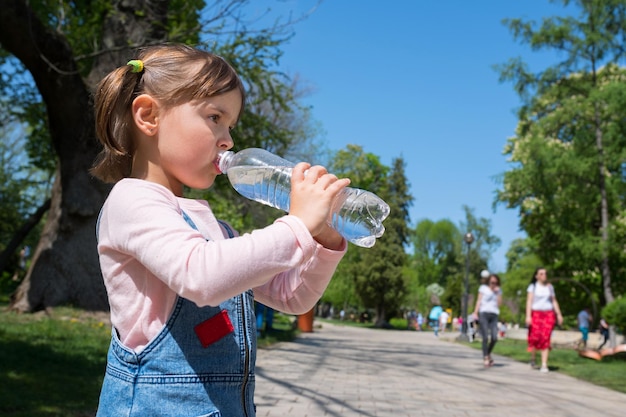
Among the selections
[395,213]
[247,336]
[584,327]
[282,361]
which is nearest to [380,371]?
[282,361]

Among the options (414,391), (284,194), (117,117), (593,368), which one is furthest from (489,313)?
(117,117)

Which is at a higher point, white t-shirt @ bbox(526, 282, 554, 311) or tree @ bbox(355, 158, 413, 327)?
tree @ bbox(355, 158, 413, 327)

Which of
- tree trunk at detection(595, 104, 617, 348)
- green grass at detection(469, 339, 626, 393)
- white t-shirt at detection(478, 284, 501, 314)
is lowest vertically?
green grass at detection(469, 339, 626, 393)

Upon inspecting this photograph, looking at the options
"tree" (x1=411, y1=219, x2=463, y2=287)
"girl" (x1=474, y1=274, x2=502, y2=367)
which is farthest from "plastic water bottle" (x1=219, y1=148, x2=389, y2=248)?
"tree" (x1=411, y1=219, x2=463, y2=287)

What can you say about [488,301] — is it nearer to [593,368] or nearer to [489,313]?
[489,313]

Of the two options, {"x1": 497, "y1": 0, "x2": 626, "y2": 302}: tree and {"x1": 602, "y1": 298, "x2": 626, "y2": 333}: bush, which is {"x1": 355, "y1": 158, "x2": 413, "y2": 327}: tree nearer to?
{"x1": 497, "y1": 0, "x2": 626, "y2": 302}: tree

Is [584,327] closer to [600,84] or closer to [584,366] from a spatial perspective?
[600,84]

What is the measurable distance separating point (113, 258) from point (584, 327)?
94.1 feet

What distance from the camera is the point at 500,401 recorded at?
7.95m

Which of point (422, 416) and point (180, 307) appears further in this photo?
point (422, 416)

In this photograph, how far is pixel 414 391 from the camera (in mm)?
8555

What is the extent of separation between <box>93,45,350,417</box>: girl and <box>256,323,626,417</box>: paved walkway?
4.65 meters

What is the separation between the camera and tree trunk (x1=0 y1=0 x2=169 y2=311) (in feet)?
38.8

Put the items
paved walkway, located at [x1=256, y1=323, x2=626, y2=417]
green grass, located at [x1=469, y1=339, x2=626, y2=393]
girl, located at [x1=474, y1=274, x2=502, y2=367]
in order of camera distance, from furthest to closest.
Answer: girl, located at [x1=474, y1=274, x2=502, y2=367] → green grass, located at [x1=469, y1=339, x2=626, y2=393] → paved walkway, located at [x1=256, y1=323, x2=626, y2=417]
